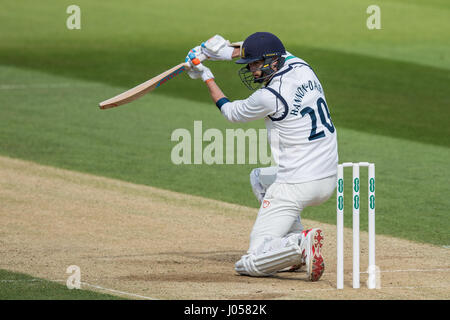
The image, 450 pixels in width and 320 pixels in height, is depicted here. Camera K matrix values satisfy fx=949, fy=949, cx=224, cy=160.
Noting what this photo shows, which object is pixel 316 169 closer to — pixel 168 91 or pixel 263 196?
pixel 263 196

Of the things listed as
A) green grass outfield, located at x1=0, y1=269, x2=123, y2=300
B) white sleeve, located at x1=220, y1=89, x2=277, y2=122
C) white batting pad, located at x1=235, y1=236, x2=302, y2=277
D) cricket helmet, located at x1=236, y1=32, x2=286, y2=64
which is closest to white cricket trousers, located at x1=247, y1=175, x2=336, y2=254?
white batting pad, located at x1=235, y1=236, x2=302, y2=277

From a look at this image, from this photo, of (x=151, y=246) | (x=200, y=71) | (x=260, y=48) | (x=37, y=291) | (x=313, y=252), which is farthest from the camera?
(x=151, y=246)

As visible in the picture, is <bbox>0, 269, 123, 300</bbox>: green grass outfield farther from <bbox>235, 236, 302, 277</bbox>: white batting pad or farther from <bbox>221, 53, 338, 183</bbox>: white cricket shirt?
<bbox>221, 53, 338, 183</bbox>: white cricket shirt

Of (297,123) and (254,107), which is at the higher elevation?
(254,107)

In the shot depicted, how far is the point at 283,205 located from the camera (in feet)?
25.4

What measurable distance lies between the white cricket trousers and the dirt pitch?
378 millimetres

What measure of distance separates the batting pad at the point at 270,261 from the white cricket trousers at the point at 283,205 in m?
0.12

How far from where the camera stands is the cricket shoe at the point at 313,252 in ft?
24.3

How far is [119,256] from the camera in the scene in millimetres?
8484

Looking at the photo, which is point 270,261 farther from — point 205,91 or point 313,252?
point 205,91

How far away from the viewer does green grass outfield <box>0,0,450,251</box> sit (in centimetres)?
1184

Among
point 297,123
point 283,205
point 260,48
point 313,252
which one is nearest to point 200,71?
point 260,48

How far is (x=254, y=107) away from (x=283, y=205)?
2.74ft

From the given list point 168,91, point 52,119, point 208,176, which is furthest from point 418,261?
point 168,91
